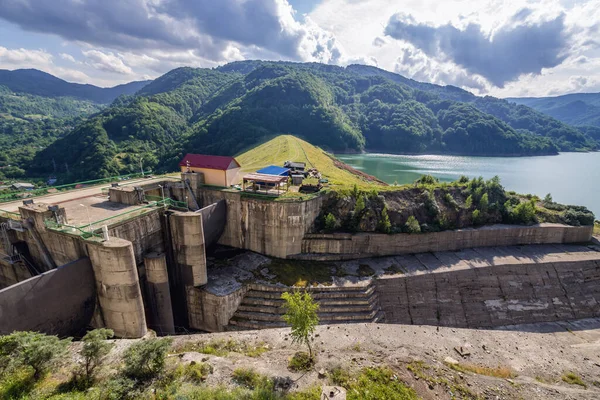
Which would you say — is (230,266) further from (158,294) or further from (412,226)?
(412,226)

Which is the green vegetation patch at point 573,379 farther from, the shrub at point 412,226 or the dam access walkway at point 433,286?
the shrub at point 412,226

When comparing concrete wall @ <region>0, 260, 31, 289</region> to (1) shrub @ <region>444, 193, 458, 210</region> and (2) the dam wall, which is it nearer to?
(2) the dam wall

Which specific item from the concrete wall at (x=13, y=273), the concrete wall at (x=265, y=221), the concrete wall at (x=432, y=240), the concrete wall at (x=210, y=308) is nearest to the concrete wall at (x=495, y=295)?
the concrete wall at (x=432, y=240)

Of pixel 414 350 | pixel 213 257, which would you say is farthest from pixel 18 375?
pixel 414 350

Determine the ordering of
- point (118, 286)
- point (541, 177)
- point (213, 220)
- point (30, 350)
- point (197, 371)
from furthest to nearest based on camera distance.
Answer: point (541, 177), point (213, 220), point (118, 286), point (197, 371), point (30, 350)

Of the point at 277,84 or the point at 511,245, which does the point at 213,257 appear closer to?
the point at 511,245

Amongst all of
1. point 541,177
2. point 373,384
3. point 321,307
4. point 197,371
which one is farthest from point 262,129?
point 373,384
